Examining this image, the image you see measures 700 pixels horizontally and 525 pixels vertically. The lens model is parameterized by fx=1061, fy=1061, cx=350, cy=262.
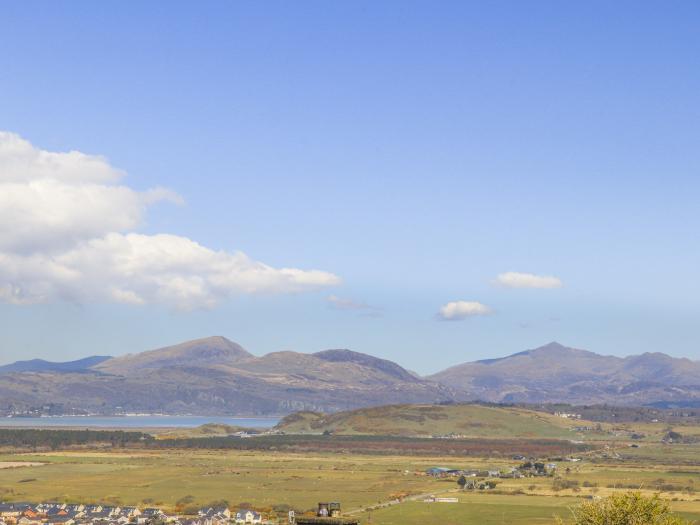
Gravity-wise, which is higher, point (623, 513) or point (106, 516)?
point (623, 513)

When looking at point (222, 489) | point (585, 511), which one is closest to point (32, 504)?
point (222, 489)

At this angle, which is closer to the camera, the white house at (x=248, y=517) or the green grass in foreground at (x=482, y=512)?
the white house at (x=248, y=517)

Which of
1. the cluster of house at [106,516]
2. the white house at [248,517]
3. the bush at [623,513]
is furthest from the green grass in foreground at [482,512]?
the bush at [623,513]

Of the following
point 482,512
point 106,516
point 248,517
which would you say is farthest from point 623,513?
point 482,512

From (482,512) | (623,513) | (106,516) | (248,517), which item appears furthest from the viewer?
(482,512)

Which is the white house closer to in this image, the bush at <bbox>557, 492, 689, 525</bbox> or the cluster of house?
the cluster of house

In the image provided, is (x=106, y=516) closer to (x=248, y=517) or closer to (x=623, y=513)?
(x=248, y=517)

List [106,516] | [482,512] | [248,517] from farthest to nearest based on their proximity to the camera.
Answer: [482,512]
[106,516]
[248,517]

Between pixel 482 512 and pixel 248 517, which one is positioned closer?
pixel 248 517

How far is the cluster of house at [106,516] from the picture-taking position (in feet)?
457

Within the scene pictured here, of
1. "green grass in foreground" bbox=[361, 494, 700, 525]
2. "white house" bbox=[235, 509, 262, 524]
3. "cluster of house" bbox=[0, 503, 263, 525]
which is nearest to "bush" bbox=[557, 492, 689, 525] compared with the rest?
"green grass in foreground" bbox=[361, 494, 700, 525]

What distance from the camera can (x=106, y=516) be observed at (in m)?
148

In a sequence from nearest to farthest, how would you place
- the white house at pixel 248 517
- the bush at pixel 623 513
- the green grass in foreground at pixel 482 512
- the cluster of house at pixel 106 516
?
the bush at pixel 623 513
the cluster of house at pixel 106 516
the white house at pixel 248 517
the green grass in foreground at pixel 482 512

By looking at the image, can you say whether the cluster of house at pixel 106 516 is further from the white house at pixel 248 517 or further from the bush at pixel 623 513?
the bush at pixel 623 513
